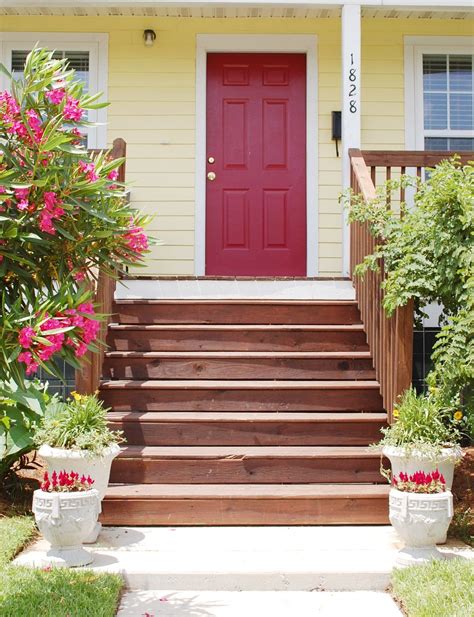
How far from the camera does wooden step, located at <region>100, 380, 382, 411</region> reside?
4.73m

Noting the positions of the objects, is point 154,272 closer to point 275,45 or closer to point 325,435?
point 275,45

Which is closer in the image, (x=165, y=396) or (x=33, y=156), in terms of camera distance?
(x=33, y=156)

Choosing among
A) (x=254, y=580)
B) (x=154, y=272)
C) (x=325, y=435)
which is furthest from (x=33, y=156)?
(x=154, y=272)

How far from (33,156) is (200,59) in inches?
174

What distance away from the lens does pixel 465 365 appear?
3.78 meters

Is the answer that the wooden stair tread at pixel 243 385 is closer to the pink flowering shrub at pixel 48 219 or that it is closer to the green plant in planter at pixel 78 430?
the green plant in planter at pixel 78 430

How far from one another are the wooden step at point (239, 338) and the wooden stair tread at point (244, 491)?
46.7 inches

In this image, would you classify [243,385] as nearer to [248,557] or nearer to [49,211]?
[248,557]

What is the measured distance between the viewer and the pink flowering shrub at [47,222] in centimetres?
249

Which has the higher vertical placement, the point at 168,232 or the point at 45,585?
→ the point at 168,232

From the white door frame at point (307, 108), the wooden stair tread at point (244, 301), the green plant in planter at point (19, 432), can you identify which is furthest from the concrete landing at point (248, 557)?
the white door frame at point (307, 108)

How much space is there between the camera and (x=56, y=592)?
2988 mm

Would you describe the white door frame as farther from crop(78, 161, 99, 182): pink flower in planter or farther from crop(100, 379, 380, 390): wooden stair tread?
crop(78, 161, 99, 182): pink flower in planter

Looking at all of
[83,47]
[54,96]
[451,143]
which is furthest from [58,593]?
[451,143]
